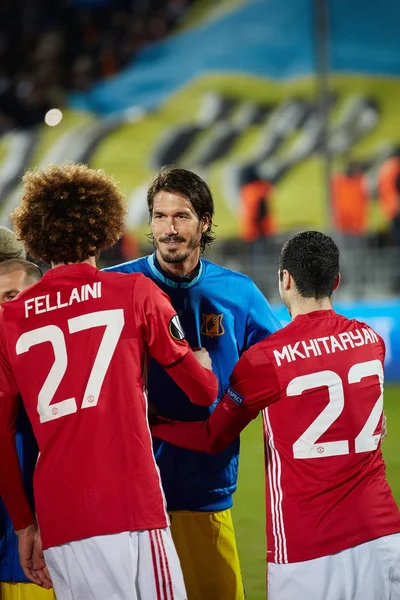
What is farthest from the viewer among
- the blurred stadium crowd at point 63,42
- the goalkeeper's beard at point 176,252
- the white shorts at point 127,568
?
the blurred stadium crowd at point 63,42

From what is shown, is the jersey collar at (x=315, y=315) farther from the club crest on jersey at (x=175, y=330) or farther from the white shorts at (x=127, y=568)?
the white shorts at (x=127, y=568)

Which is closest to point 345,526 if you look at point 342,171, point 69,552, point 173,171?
point 69,552

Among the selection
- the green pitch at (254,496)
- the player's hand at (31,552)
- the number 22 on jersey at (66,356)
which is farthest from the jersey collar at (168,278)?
the green pitch at (254,496)

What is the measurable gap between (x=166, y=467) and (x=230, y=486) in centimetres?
31

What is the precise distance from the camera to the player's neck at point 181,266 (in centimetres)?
368

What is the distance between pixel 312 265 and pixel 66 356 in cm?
94

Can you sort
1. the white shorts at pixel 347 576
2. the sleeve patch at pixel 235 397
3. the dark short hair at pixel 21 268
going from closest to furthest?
the white shorts at pixel 347 576 → the sleeve patch at pixel 235 397 → the dark short hair at pixel 21 268

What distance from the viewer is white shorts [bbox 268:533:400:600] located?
2889 mm

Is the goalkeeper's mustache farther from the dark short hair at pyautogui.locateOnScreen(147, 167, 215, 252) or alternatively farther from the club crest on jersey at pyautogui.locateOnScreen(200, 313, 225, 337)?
the club crest on jersey at pyautogui.locateOnScreen(200, 313, 225, 337)

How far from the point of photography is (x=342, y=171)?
24.8 metres

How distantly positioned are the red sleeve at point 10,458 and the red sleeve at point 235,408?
62cm

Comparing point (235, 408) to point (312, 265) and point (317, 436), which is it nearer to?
point (317, 436)

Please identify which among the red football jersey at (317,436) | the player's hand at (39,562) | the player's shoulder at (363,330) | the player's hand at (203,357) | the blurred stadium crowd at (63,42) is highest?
the blurred stadium crowd at (63,42)

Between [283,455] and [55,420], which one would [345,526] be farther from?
[55,420]
